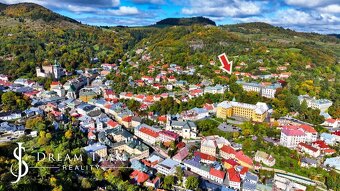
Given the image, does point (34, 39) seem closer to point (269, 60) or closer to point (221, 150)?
point (269, 60)

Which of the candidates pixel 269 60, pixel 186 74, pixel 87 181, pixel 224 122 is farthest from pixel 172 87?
pixel 87 181

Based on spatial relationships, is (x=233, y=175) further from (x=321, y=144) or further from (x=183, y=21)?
(x=183, y=21)

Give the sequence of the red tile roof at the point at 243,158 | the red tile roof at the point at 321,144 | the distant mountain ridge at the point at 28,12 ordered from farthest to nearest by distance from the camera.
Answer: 1. the distant mountain ridge at the point at 28,12
2. the red tile roof at the point at 321,144
3. the red tile roof at the point at 243,158

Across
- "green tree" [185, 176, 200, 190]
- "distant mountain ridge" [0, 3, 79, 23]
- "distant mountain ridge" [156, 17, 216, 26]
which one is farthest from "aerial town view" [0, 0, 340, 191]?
"distant mountain ridge" [156, 17, 216, 26]

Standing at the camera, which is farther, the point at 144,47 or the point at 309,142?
the point at 144,47

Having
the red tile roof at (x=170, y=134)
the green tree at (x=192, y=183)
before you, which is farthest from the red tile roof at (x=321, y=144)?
the red tile roof at (x=170, y=134)

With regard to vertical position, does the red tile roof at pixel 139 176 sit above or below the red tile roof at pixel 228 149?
below

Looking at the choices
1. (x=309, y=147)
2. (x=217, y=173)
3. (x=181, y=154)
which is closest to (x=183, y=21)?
(x=309, y=147)

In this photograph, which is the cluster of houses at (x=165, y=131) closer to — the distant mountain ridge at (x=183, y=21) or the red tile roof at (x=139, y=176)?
the red tile roof at (x=139, y=176)
